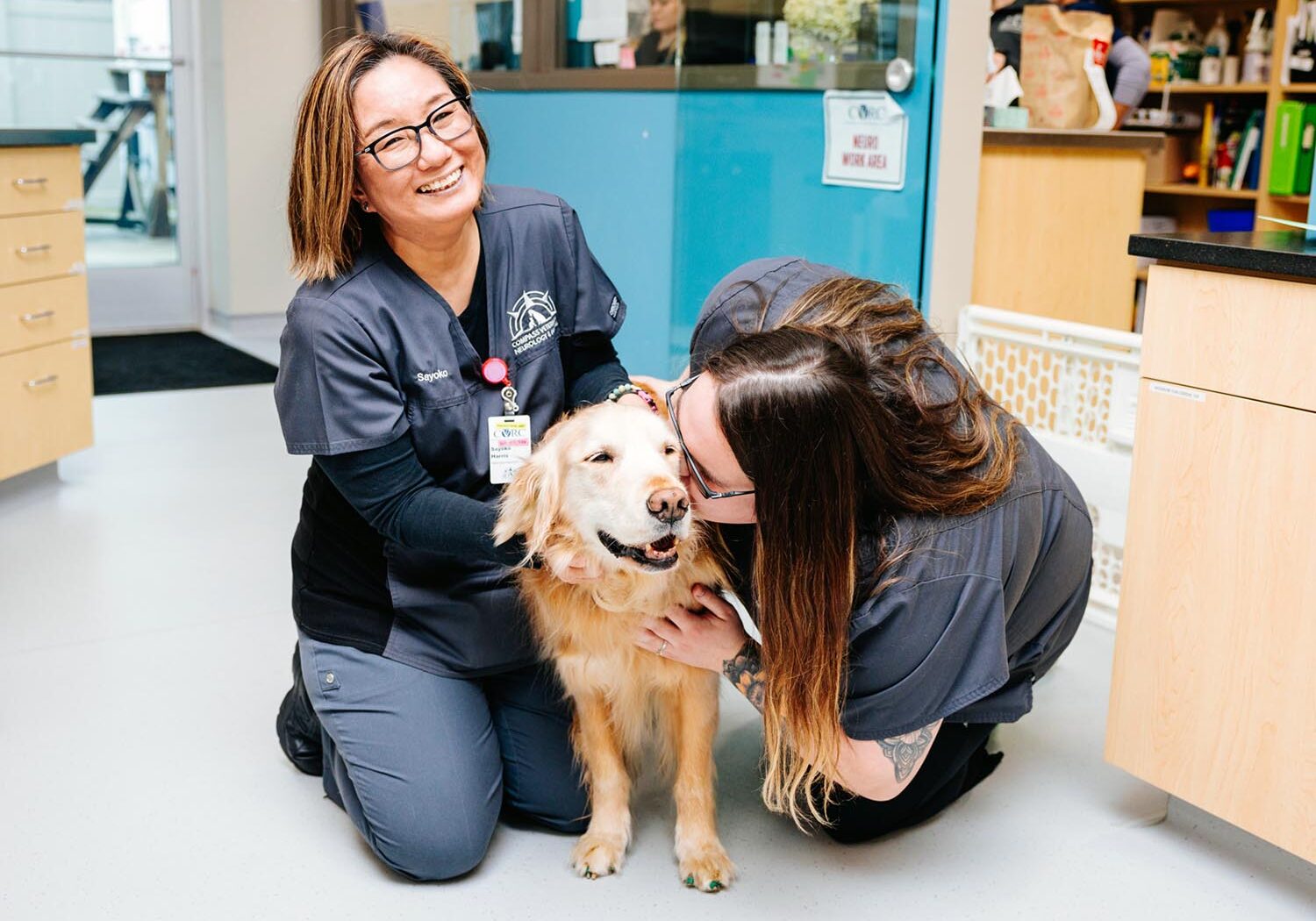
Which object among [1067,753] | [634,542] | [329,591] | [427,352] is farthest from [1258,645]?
[329,591]

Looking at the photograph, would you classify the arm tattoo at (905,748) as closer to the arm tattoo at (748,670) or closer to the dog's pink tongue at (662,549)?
the arm tattoo at (748,670)

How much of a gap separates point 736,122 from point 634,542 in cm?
237

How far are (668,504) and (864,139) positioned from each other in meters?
1.94

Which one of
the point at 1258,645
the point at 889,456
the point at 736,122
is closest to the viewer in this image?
the point at 889,456

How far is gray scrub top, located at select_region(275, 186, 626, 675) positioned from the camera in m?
1.72

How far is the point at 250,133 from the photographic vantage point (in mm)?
5777

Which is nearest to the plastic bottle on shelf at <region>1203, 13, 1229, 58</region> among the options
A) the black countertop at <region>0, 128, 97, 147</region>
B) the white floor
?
the white floor

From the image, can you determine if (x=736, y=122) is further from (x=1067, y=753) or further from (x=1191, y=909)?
(x=1191, y=909)

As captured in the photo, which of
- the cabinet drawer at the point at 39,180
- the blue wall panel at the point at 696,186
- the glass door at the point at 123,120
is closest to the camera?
the blue wall panel at the point at 696,186

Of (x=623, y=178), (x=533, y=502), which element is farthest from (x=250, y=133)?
(x=533, y=502)

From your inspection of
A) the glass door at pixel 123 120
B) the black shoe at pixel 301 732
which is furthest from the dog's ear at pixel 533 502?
the glass door at pixel 123 120

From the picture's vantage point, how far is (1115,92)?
166 inches

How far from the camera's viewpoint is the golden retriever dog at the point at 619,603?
1534 mm

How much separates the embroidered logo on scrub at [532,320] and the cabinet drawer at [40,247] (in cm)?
201
